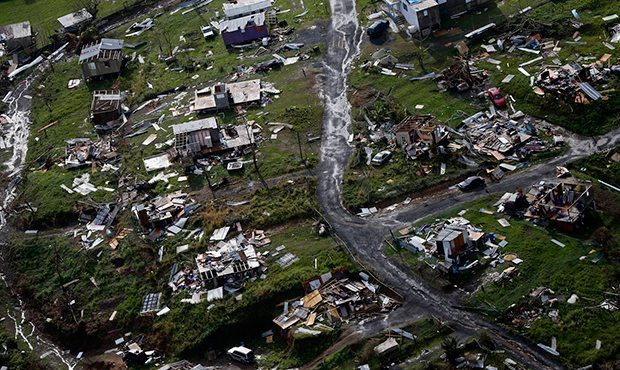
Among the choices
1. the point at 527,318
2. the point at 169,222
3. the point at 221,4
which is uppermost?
the point at 221,4

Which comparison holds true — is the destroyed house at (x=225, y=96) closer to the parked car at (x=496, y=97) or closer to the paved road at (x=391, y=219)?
the paved road at (x=391, y=219)

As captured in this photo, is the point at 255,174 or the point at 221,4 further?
the point at 221,4

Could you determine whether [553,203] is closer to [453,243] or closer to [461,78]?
→ [453,243]

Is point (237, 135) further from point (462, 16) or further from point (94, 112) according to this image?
point (462, 16)

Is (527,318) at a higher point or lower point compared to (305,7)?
lower

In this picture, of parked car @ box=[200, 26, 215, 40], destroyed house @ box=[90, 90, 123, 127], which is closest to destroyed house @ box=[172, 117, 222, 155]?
destroyed house @ box=[90, 90, 123, 127]

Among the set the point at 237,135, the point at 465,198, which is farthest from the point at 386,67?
the point at 465,198
